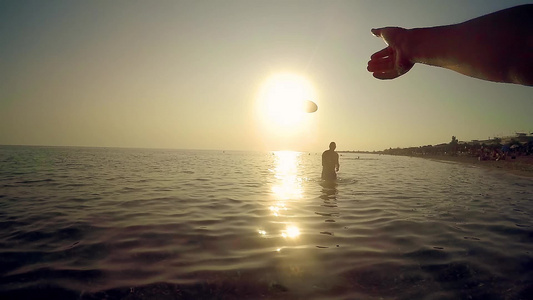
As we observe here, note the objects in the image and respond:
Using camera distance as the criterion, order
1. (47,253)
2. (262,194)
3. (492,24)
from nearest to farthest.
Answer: (492,24) → (47,253) → (262,194)

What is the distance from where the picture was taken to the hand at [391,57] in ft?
7.75

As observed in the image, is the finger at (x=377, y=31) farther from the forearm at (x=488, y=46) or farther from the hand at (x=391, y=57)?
the forearm at (x=488, y=46)

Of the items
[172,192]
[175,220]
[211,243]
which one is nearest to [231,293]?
[211,243]

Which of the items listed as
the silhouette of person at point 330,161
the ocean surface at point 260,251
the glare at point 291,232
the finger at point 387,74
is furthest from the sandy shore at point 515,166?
the finger at point 387,74

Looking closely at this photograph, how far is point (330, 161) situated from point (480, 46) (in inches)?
617

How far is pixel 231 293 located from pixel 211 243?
6.70ft

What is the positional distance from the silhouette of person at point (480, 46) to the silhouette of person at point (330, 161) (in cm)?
1388

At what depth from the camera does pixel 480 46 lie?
1.69 metres

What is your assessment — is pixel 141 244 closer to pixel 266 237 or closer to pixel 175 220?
pixel 175 220

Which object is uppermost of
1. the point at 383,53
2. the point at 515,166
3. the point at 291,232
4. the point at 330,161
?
the point at 383,53

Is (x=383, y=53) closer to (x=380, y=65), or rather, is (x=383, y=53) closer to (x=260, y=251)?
(x=380, y=65)

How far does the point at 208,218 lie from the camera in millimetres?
7711

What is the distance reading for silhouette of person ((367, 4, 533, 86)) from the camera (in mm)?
1488

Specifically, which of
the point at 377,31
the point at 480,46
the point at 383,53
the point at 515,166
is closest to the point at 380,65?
the point at 383,53
